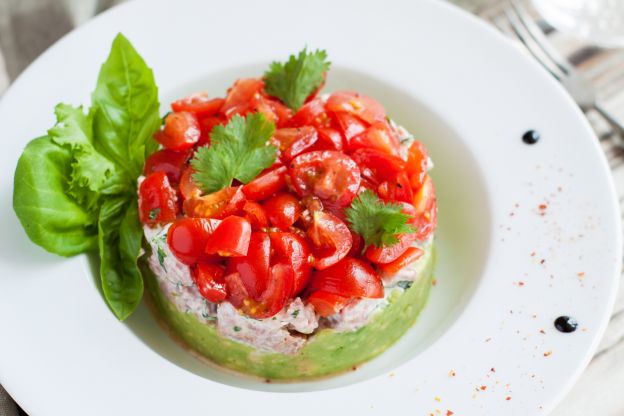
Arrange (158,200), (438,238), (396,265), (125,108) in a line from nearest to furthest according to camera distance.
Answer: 1. (396,265)
2. (158,200)
3. (125,108)
4. (438,238)

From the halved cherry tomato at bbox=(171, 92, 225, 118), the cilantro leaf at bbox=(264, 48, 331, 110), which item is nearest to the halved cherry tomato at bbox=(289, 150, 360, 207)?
the cilantro leaf at bbox=(264, 48, 331, 110)

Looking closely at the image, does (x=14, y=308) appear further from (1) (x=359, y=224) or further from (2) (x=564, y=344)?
(2) (x=564, y=344)

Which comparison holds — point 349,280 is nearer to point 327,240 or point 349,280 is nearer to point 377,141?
point 327,240

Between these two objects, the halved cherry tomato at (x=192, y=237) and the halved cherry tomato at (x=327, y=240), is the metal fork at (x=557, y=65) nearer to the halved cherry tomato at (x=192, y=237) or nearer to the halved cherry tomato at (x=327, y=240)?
the halved cherry tomato at (x=327, y=240)

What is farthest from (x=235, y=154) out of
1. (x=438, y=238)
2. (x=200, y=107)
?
(x=438, y=238)

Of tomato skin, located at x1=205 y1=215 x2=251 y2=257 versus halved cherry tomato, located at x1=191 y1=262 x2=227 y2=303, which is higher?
tomato skin, located at x1=205 y1=215 x2=251 y2=257

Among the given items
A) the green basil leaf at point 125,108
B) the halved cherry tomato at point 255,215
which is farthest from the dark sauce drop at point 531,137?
the green basil leaf at point 125,108

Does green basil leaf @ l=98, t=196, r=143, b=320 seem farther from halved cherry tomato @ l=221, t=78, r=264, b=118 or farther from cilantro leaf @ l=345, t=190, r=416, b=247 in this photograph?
cilantro leaf @ l=345, t=190, r=416, b=247
